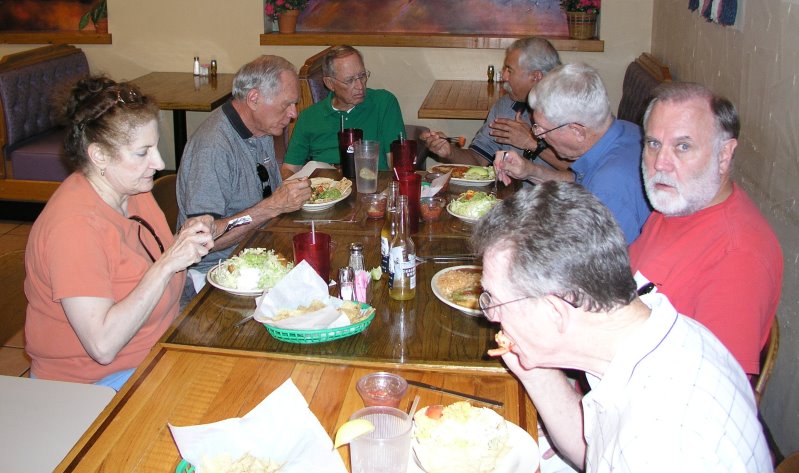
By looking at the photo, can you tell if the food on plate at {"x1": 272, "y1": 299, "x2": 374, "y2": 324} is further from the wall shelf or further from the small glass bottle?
the wall shelf

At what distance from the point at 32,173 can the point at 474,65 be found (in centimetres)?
336

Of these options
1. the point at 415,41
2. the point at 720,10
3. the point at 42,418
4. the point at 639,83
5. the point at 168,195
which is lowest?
the point at 42,418

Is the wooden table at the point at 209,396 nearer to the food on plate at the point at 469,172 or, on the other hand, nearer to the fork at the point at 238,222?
the fork at the point at 238,222

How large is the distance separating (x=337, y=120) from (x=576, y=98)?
1640 mm

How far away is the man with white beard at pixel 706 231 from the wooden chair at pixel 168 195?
173 centimetres

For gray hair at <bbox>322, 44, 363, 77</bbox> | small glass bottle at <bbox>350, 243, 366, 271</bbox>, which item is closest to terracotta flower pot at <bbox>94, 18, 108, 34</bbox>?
gray hair at <bbox>322, 44, 363, 77</bbox>

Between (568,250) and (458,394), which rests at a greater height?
(568,250)

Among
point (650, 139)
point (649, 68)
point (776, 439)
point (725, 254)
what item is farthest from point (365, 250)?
point (649, 68)

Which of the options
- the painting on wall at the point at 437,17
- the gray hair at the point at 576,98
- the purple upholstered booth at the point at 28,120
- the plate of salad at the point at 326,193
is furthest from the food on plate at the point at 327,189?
the painting on wall at the point at 437,17

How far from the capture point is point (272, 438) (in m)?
1.45

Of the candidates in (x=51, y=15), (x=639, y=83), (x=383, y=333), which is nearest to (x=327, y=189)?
(x=383, y=333)

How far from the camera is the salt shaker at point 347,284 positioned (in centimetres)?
203

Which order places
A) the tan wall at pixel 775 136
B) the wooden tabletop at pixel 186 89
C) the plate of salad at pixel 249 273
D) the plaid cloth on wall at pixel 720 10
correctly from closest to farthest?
the plate of salad at pixel 249 273, the tan wall at pixel 775 136, the plaid cloth on wall at pixel 720 10, the wooden tabletop at pixel 186 89

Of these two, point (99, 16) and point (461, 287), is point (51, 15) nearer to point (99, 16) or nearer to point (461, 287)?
point (99, 16)
